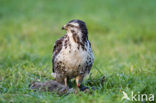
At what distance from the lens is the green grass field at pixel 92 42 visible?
5051 millimetres

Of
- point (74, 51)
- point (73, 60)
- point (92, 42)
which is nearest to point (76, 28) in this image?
point (74, 51)

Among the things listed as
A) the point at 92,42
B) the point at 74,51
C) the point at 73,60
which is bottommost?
the point at 73,60

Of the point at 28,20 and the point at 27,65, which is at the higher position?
the point at 28,20

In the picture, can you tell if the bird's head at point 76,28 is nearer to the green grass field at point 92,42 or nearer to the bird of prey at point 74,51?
the bird of prey at point 74,51

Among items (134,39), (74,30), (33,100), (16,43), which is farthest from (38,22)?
(33,100)

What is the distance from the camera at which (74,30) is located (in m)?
5.10

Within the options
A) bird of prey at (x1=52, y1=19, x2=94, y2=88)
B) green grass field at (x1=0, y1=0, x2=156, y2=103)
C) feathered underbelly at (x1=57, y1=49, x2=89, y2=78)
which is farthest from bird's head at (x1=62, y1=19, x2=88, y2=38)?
green grass field at (x1=0, y1=0, x2=156, y2=103)

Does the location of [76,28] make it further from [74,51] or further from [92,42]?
[92,42]

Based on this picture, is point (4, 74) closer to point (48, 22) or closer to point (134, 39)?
point (134, 39)

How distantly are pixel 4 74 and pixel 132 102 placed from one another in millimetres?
2689

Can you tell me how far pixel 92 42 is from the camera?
10.4 meters

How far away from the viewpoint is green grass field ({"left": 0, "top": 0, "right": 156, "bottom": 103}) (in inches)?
199

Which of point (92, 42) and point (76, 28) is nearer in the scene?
point (76, 28)

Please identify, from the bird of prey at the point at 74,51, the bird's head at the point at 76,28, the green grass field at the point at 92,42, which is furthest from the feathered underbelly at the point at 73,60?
the green grass field at the point at 92,42
